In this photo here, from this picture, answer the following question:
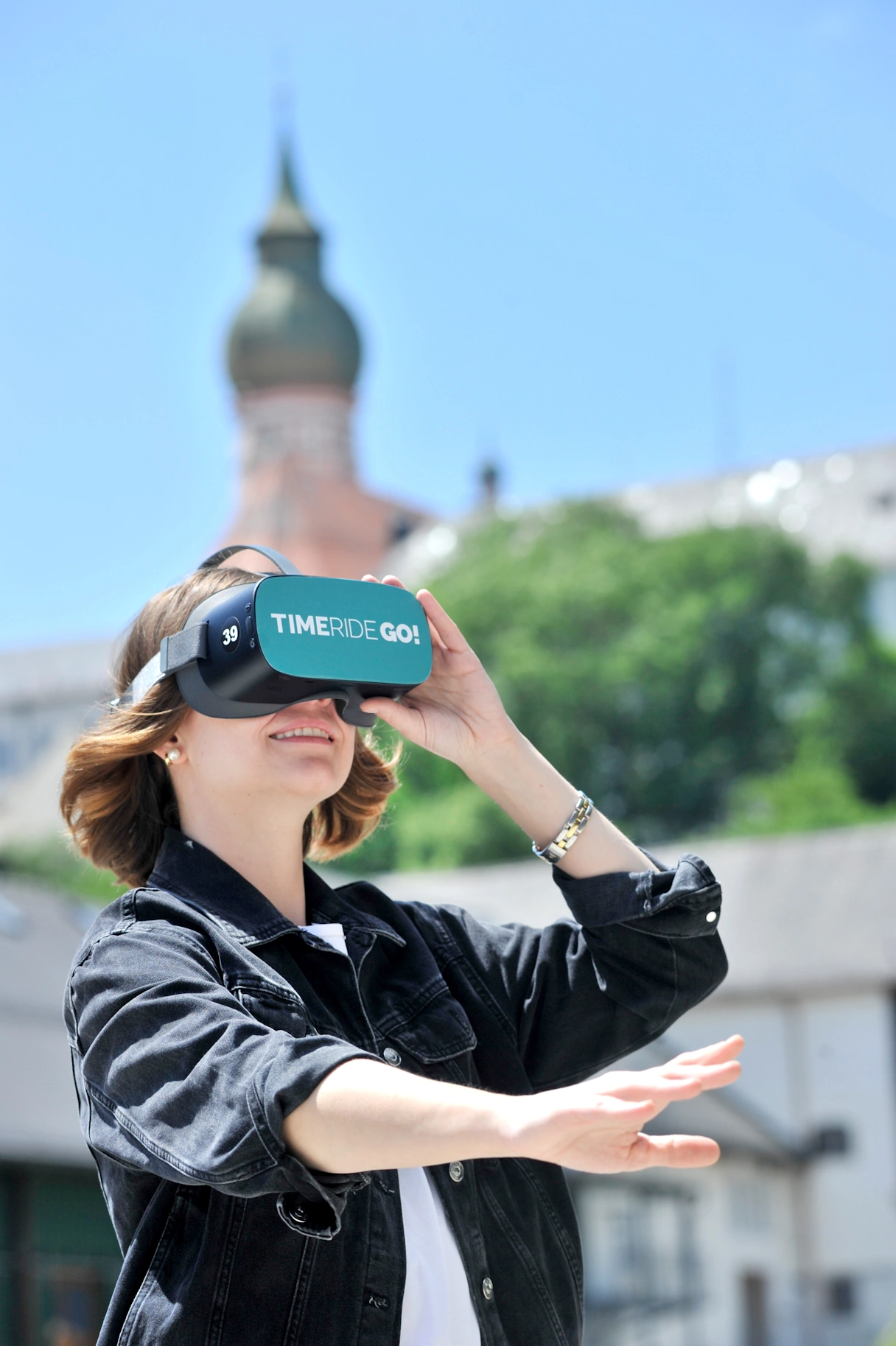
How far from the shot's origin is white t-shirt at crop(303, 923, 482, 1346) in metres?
2.31

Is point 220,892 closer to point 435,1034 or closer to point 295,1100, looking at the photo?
point 435,1034

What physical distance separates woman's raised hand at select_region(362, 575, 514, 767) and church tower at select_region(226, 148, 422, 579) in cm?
6637

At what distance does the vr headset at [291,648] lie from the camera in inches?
96.7

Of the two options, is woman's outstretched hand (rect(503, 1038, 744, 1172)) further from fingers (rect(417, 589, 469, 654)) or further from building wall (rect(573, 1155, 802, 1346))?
building wall (rect(573, 1155, 802, 1346))

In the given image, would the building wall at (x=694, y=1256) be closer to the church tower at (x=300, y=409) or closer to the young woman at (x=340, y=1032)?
the young woman at (x=340, y=1032)

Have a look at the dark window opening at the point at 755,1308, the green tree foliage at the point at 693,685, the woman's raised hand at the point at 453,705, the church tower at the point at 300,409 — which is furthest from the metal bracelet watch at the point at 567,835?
the church tower at the point at 300,409

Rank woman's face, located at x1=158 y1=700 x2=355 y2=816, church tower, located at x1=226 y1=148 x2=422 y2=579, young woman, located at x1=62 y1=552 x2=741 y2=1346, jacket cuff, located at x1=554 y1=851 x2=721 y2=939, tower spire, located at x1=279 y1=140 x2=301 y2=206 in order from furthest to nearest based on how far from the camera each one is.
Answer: tower spire, located at x1=279 y1=140 x2=301 y2=206 → church tower, located at x1=226 y1=148 x2=422 y2=579 → jacket cuff, located at x1=554 y1=851 x2=721 y2=939 → woman's face, located at x1=158 y1=700 x2=355 y2=816 → young woman, located at x1=62 y1=552 x2=741 y2=1346

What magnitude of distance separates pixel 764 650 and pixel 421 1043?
141 feet

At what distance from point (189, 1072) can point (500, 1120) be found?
0.38m

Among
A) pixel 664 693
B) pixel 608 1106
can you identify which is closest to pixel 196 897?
pixel 608 1106

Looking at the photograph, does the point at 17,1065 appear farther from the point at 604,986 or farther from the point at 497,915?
the point at 497,915

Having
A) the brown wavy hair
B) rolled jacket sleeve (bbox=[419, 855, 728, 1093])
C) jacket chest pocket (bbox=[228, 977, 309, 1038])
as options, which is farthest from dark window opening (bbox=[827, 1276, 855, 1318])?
jacket chest pocket (bbox=[228, 977, 309, 1038])

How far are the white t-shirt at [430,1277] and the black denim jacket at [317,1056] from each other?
18 millimetres

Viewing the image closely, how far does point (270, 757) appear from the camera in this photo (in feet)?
8.45
